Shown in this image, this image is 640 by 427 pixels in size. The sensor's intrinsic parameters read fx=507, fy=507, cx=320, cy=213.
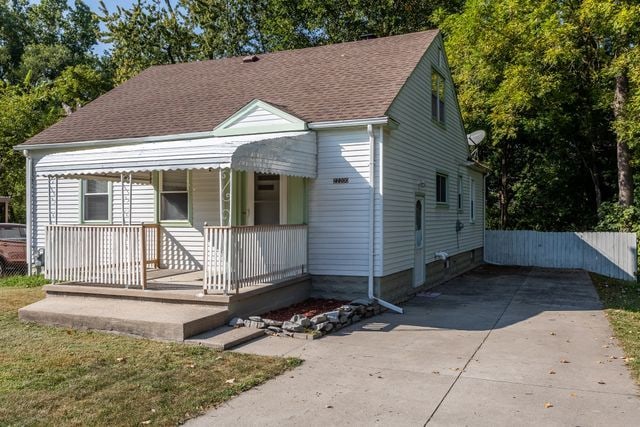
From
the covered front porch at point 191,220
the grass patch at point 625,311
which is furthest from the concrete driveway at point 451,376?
the covered front porch at point 191,220

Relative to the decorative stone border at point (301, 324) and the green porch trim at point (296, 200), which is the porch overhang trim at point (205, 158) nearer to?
the green porch trim at point (296, 200)

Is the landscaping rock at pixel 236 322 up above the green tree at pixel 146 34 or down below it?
below

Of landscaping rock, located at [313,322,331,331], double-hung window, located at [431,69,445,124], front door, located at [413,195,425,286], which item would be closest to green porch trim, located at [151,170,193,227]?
landscaping rock, located at [313,322,331,331]

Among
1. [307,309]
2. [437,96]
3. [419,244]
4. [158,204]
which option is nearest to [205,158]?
[307,309]

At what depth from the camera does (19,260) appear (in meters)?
13.9

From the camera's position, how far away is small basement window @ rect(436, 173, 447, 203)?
1389 centimetres

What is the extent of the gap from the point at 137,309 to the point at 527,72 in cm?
1677

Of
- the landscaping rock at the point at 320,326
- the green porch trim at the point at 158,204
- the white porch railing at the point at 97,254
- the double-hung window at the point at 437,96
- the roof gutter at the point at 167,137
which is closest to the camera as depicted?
the landscaping rock at the point at 320,326

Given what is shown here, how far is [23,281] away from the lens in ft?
40.3

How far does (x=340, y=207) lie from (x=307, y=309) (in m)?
2.10

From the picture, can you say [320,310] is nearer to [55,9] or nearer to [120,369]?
[120,369]

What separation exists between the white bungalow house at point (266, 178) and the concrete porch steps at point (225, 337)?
0.77m

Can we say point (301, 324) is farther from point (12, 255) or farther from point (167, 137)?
point (12, 255)

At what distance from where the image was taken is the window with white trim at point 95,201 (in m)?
12.2
